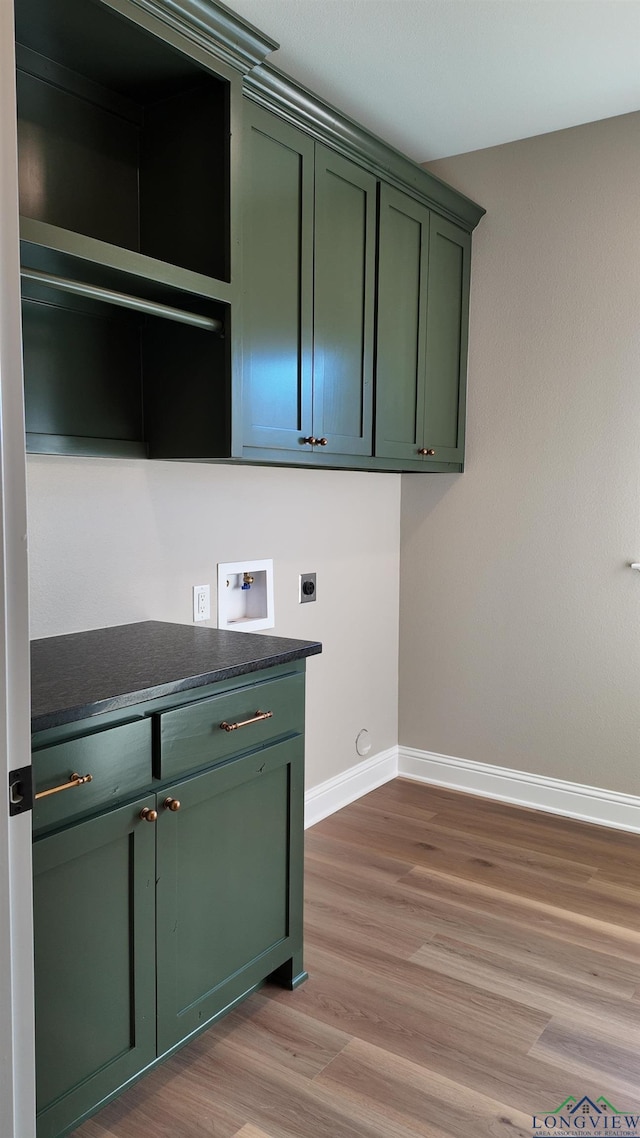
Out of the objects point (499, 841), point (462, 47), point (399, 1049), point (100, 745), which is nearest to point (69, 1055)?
point (100, 745)

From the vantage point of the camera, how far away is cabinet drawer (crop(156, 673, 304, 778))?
Answer: 1.67 m

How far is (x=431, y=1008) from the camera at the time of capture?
79.8 inches

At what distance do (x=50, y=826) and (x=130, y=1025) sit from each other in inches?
20.4

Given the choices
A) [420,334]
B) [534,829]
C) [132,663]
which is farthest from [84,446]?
[534,829]

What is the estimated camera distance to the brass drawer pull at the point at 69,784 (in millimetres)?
1390

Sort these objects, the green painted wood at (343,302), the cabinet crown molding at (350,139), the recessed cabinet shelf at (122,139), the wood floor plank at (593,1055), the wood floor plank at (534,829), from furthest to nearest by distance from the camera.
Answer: the wood floor plank at (534,829) < the green painted wood at (343,302) < the cabinet crown molding at (350,139) < the recessed cabinet shelf at (122,139) < the wood floor plank at (593,1055)

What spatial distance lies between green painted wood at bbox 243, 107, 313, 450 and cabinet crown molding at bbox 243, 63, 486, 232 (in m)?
0.05

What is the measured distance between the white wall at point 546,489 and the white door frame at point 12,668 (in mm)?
2481

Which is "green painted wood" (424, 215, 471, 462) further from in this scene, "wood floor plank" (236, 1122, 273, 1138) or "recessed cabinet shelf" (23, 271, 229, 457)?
"wood floor plank" (236, 1122, 273, 1138)

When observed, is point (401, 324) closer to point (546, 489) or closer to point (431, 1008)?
point (546, 489)

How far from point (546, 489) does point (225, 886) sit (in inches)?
81.5

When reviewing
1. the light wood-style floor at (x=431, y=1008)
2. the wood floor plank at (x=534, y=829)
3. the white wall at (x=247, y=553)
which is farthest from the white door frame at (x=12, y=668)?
the wood floor plank at (x=534, y=829)

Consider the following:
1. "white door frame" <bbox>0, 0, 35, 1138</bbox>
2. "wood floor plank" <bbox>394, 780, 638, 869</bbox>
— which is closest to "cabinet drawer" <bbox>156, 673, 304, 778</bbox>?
"white door frame" <bbox>0, 0, 35, 1138</bbox>

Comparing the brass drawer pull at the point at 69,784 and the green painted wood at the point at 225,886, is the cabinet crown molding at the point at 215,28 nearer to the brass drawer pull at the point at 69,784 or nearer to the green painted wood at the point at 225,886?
the brass drawer pull at the point at 69,784
